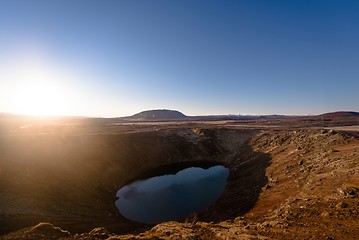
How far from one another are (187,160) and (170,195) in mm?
41059

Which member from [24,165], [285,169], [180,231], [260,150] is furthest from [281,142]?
[24,165]

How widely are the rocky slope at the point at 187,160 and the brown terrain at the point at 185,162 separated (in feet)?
0.64

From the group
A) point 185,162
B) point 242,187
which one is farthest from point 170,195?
point 185,162

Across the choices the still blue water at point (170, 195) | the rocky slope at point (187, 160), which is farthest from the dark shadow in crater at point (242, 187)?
the still blue water at point (170, 195)

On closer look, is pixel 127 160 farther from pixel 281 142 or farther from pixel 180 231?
pixel 180 231

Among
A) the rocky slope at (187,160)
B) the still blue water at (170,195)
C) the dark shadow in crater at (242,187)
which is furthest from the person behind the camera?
the still blue water at (170,195)

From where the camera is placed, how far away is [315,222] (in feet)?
85.3

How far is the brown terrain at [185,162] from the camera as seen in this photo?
86.8ft

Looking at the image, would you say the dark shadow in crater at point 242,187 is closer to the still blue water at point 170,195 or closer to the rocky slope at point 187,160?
the rocky slope at point 187,160

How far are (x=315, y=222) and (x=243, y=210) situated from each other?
2130 cm

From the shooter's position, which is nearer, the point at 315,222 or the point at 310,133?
the point at 315,222

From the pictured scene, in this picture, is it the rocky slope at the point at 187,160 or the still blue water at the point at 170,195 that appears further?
the still blue water at the point at 170,195

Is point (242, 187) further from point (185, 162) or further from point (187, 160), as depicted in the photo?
point (187, 160)

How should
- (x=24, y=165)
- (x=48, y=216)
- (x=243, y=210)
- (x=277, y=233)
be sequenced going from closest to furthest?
(x=277, y=233) < (x=48, y=216) < (x=243, y=210) < (x=24, y=165)
